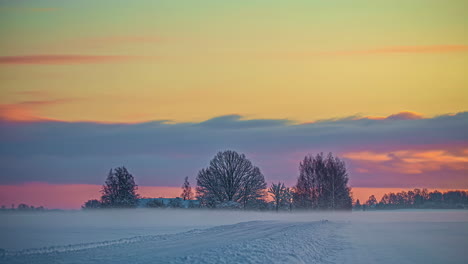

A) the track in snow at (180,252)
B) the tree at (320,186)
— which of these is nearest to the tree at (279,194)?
the tree at (320,186)

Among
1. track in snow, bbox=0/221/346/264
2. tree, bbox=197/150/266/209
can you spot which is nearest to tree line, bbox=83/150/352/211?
tree, bbox=197/150/266/209

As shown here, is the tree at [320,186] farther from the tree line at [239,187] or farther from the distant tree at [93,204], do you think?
the distant tree at [93,204]

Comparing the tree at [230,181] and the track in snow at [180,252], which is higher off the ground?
the tree at [230,181]

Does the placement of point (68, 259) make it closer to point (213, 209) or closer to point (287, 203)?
point (213, 209)

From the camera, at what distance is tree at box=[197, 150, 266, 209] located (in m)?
80.5

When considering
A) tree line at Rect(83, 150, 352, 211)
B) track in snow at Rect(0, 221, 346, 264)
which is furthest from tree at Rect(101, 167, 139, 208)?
track in snow at Rect(0, 221, 346, 264)

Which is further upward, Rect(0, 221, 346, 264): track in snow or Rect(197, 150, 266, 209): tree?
Rect(197, 150, 266, 209): tree

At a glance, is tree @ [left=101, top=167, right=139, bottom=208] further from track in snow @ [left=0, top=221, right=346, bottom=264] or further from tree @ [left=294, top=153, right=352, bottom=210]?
track in snow @ [left=0, top=221, right=346, bottom=264]

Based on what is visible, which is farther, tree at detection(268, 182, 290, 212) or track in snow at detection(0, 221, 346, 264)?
tree at detection(268, 182, 290, 212)

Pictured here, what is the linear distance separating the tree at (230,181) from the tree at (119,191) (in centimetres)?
1166

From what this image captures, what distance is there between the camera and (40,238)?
28453 mm

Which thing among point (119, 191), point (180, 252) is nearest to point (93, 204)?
point (119, 191)

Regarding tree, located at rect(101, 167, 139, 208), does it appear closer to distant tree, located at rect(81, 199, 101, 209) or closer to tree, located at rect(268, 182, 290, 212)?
distant tree, located at rect(81, 199, 101, 209)

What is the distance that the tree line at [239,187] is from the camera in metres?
80.8
